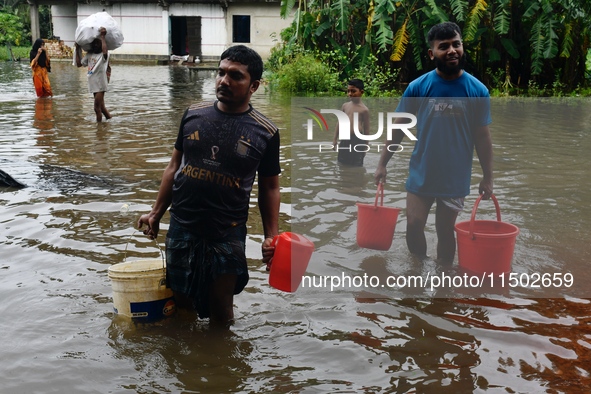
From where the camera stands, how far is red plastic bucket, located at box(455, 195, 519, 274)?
432 centimetres

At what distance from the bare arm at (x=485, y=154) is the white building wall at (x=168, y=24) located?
25.7 m

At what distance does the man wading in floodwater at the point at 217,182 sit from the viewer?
348 cm

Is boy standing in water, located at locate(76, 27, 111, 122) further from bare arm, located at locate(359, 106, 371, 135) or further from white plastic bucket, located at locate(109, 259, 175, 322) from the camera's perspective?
white plastic bucket, located at locate(109, 259, 175, 322)

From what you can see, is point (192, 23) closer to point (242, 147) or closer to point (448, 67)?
point (448, 67)

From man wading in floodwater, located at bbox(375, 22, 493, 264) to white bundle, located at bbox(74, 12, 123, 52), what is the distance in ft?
24.3

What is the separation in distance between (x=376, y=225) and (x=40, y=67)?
11.1m

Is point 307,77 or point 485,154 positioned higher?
point 307,77

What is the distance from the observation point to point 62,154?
28.1 feet

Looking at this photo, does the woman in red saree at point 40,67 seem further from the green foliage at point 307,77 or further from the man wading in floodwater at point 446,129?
the man wading in floodwater at point 446,129

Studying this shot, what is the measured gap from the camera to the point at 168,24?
30016mm

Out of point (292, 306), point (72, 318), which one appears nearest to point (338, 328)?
point (292, 306)

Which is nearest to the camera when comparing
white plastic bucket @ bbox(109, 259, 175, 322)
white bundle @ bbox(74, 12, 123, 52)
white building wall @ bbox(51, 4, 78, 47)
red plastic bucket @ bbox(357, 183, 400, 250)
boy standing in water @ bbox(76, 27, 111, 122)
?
white plastic bucket @ bbox(109, 259, 175, 322)

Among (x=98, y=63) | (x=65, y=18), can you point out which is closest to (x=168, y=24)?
(x=65, y=18)

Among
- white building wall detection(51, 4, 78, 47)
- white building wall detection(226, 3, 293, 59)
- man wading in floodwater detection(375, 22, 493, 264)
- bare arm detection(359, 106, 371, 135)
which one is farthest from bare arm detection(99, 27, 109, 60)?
white building wall detection(51, 4, 78, 47)
